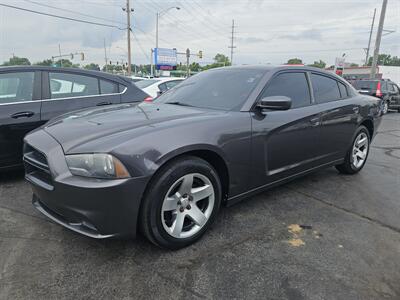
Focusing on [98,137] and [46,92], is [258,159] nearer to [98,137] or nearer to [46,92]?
[98,137]

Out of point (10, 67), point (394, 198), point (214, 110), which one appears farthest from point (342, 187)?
point (10, 67)

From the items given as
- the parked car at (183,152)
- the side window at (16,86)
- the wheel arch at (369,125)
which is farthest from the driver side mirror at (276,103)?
the side window at (16,86)

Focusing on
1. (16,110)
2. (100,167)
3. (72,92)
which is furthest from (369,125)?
(16,110)

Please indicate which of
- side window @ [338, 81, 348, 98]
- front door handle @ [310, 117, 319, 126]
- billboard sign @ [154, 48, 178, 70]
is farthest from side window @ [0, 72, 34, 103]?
billboard sign @ [154, 48, 178, 70]

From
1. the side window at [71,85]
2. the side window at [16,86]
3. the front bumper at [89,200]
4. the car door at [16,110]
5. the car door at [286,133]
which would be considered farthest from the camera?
the side window at [71,85]

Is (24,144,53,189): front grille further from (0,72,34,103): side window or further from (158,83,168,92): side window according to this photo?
(158,83,168,92): side window

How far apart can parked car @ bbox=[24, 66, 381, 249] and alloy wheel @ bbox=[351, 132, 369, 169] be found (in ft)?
2.60

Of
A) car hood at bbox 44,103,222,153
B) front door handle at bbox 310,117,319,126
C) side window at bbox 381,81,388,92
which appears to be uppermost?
side window at bbox 381,81,388,92

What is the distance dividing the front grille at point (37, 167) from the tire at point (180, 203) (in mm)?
754

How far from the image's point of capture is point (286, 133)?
3.10m

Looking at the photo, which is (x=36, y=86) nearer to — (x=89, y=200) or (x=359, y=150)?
(x=89, y=200)

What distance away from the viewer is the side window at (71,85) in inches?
158

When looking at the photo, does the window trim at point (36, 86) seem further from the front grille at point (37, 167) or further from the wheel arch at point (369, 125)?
the wheel arch at point (369, 125)

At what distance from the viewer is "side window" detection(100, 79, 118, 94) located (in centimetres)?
447
